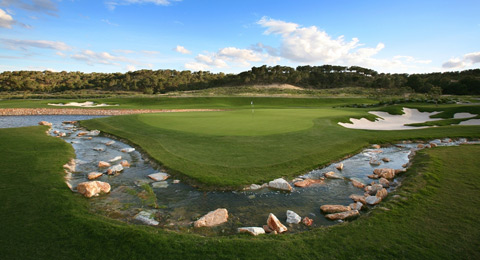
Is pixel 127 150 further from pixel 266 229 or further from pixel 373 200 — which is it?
pixel 373 200

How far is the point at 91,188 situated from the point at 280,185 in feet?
21.5

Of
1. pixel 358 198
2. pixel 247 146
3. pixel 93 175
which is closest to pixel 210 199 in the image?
pixel 358 198

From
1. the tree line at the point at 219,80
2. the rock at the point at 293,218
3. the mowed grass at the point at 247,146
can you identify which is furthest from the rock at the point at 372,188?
the tree line at the point at 219,80

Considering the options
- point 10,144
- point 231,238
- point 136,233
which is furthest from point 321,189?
point 10,144

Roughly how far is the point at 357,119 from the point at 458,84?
244 ft

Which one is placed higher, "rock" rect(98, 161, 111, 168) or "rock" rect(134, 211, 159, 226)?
"rock" rect(98, 161, 111, 168)

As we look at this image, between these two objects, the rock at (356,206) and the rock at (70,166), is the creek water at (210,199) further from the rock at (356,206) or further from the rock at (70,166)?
the rock at (356,206)

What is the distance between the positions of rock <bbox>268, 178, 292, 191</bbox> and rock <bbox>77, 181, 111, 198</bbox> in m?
5.92

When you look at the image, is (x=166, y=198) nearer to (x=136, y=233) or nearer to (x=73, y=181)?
(x=136, y=233)

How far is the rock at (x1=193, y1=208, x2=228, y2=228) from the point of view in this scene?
21.4 ft

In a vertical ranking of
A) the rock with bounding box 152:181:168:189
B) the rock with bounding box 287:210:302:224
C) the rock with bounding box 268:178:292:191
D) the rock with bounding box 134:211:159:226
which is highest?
the rock with bounding box 268:178:292:191

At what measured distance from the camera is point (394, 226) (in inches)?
231

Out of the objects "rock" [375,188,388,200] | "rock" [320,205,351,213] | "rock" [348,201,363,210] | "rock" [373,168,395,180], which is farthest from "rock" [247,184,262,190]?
"rock" [373,168,395,180]

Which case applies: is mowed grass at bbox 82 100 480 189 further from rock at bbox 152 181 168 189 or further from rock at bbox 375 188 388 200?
rock at bbox 375 188 388 200
